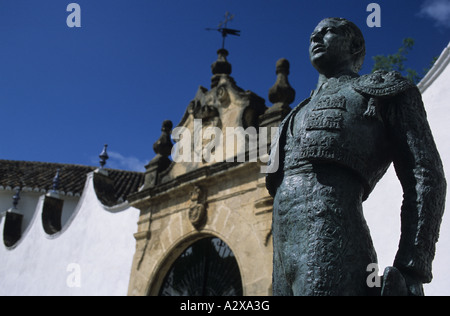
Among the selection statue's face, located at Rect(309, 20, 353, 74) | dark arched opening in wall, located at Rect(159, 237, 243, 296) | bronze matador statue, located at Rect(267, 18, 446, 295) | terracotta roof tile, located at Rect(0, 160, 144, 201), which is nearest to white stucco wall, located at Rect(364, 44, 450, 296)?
dark arched opening in wall, located at Rect(159, 237, 243, 296)

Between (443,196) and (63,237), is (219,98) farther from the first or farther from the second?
(443,196)

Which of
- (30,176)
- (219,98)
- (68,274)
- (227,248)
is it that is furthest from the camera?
(30,176)

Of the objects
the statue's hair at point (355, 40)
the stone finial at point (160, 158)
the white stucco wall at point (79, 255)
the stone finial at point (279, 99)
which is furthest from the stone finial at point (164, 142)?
the statue's hair at point (355, 40)

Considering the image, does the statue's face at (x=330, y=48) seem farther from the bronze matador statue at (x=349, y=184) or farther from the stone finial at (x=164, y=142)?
the stone finial at (x=164, y=142)

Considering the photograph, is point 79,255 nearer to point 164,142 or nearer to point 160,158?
point 160,158

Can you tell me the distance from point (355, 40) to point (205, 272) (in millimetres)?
5320

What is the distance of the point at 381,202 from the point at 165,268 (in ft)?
11.6

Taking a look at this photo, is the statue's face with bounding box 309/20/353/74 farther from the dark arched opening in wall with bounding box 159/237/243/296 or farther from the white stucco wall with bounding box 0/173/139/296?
the white stucco wall with bounding box 0/173/139/296

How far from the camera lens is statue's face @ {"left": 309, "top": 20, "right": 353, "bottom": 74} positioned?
97.6 inches

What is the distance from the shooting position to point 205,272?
733 cm

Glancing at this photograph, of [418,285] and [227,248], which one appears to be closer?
[418,285]

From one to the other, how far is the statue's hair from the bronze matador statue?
0.53 ft
